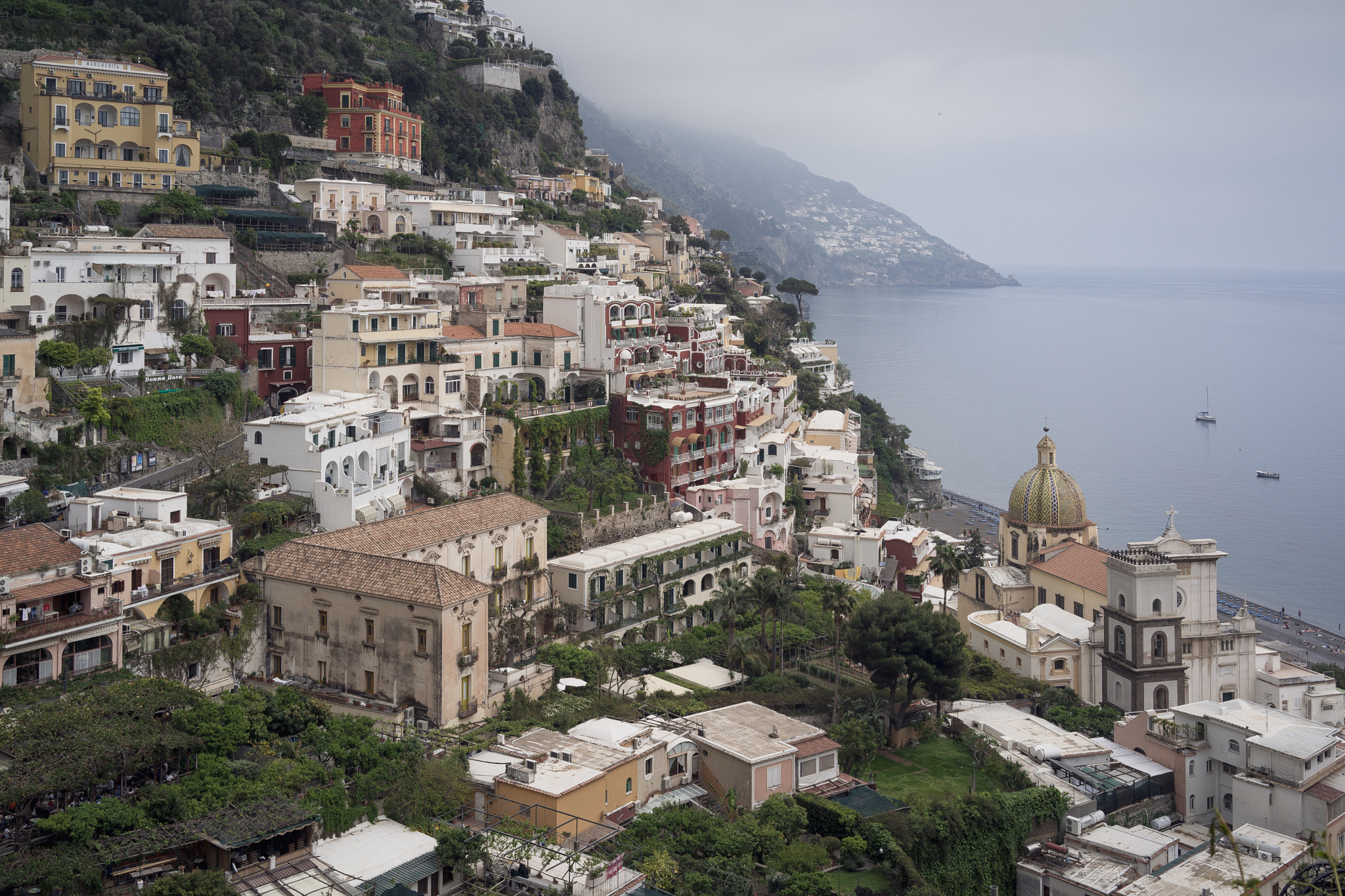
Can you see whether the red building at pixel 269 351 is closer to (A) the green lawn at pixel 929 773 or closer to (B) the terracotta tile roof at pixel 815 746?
(B) the terracotta tile roof at pixel 815 746

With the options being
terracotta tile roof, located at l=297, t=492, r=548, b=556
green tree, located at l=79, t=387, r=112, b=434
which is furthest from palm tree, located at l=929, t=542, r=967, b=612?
green tree, located at l=79, t=387, r=112, b=434

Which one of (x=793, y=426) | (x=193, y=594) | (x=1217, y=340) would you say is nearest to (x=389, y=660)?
(x=193, y=594)

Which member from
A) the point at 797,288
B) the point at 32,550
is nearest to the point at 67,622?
the point at 32,550

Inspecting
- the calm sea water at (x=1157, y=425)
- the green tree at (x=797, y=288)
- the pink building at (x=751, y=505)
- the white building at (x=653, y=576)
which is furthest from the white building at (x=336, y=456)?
the green tree at (x=797, y=288)

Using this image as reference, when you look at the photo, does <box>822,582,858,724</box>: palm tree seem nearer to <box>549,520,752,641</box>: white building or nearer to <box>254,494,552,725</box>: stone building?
<box>549,520,752,641</box>: white building

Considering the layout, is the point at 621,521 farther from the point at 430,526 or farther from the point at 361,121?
the point at 361,121

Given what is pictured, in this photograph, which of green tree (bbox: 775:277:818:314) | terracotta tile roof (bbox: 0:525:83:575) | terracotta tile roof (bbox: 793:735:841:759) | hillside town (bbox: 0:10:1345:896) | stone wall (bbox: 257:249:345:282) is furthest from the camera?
green tree (bbox: 775:277:818:314)
